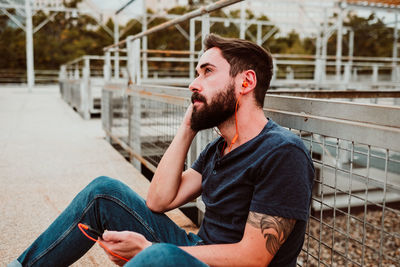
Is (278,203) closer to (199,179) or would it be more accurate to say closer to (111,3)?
(199,179)

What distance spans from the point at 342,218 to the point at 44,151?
15.4 ft

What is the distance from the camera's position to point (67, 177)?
3904 mm

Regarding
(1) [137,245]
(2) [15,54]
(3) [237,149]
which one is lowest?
(1) [137,245]

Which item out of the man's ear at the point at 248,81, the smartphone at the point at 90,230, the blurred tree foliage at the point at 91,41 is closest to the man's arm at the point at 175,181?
the smartphone at the point at 90,230

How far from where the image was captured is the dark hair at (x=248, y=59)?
1436 mm

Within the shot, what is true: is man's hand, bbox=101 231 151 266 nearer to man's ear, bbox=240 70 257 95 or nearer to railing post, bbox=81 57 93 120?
man's ear, bbox=240 70 257 95

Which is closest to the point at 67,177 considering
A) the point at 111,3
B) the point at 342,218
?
the point at 342,218

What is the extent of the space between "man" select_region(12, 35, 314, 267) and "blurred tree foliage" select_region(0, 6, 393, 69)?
26.3 metres

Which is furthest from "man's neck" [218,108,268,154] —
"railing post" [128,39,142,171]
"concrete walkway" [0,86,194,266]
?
"railing post" [128,39,142,171]

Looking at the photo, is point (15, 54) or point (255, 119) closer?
point (255, 119)

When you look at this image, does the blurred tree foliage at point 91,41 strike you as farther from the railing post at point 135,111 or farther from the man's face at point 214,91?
the man's face at point 214,91

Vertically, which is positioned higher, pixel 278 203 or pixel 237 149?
pixel 237 149

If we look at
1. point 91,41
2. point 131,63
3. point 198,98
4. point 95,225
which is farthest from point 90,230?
point 91,41

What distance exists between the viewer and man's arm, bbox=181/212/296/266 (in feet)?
3.96
